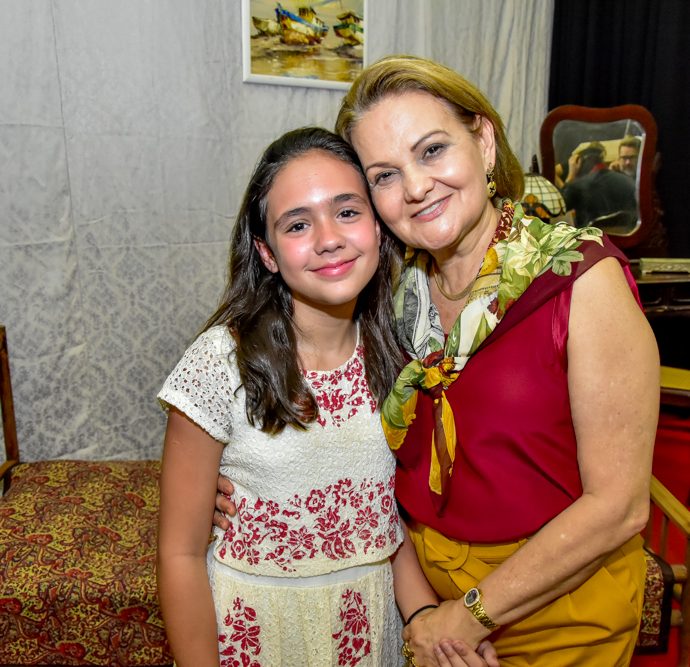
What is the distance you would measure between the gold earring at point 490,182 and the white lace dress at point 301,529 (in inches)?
17.9

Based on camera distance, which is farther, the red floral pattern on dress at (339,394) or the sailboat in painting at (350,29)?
the sailboat in painting at (350,29)

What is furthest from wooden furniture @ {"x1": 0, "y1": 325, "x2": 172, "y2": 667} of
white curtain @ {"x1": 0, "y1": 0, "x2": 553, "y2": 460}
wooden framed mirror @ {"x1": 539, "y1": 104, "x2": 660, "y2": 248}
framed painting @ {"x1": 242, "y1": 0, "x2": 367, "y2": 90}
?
wooden framed mirror @ {"x1": 539, "y1": 104, "x2": 660, "y2": 248}

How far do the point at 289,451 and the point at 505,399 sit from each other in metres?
0.40

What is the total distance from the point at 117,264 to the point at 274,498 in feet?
6.37

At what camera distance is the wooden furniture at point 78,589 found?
74.4 inches

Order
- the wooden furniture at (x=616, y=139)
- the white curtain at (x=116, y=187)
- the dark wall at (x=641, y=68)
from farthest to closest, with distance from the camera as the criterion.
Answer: the dark wall at (x=641, y=68) < the wooden furniture at (x=616, y=139) < the white curtain at (x=116, y=187)

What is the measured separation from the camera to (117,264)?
9.43ft

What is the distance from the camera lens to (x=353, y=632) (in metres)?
1.30

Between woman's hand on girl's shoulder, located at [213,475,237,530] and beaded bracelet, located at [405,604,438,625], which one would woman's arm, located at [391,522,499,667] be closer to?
beaded bracelet, located at [405,604,438,625]

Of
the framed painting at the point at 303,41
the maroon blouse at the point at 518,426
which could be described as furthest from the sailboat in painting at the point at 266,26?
the maroon blouse at the point at 518,426

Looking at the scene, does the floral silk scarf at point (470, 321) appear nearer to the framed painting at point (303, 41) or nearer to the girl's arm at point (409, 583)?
the girl's arm at point (409, 583)

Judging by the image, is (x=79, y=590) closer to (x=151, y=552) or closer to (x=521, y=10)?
(x=151, y=552)

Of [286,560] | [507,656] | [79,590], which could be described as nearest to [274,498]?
[286,560]

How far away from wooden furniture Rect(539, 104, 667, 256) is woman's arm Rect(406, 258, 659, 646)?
8.76ft
